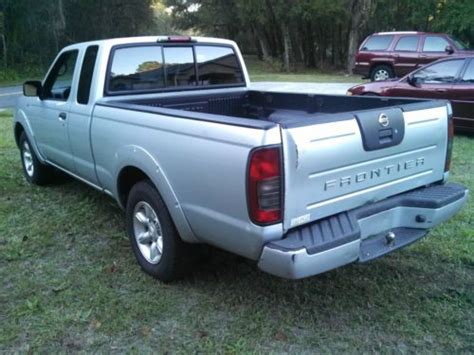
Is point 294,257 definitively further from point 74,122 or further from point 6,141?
point 6,141

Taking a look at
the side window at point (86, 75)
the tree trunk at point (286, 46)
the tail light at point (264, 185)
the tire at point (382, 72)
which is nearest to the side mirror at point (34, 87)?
the side window at point (86, 75)

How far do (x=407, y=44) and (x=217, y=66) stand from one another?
47.5 ft

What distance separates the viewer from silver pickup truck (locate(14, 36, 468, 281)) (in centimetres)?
290

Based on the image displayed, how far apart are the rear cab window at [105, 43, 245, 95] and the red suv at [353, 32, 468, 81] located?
13.8 m

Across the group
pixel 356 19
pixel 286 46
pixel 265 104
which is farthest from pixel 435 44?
pixel 286 46

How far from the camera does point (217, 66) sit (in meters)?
5.47

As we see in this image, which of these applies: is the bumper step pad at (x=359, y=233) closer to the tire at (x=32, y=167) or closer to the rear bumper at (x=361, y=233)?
the rear bumper at (x=361, y=233)

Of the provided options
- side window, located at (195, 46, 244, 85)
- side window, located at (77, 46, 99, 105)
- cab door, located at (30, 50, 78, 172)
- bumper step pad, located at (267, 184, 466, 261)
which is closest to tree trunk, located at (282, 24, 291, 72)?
side window, located at (195, 46, 244, 85)

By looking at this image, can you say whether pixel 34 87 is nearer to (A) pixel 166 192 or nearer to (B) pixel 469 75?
(A) pixel 166 192

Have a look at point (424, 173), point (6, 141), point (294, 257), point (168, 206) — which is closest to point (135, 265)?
point (168, 206)

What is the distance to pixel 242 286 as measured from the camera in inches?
153

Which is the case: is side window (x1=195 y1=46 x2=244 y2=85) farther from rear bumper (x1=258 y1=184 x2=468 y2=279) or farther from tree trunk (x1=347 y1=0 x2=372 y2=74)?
tree trunk (x1=347 y1=0 x2=372 y2=74)

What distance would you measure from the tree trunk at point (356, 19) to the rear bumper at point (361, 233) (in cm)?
2753

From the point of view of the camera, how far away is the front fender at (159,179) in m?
3.46
